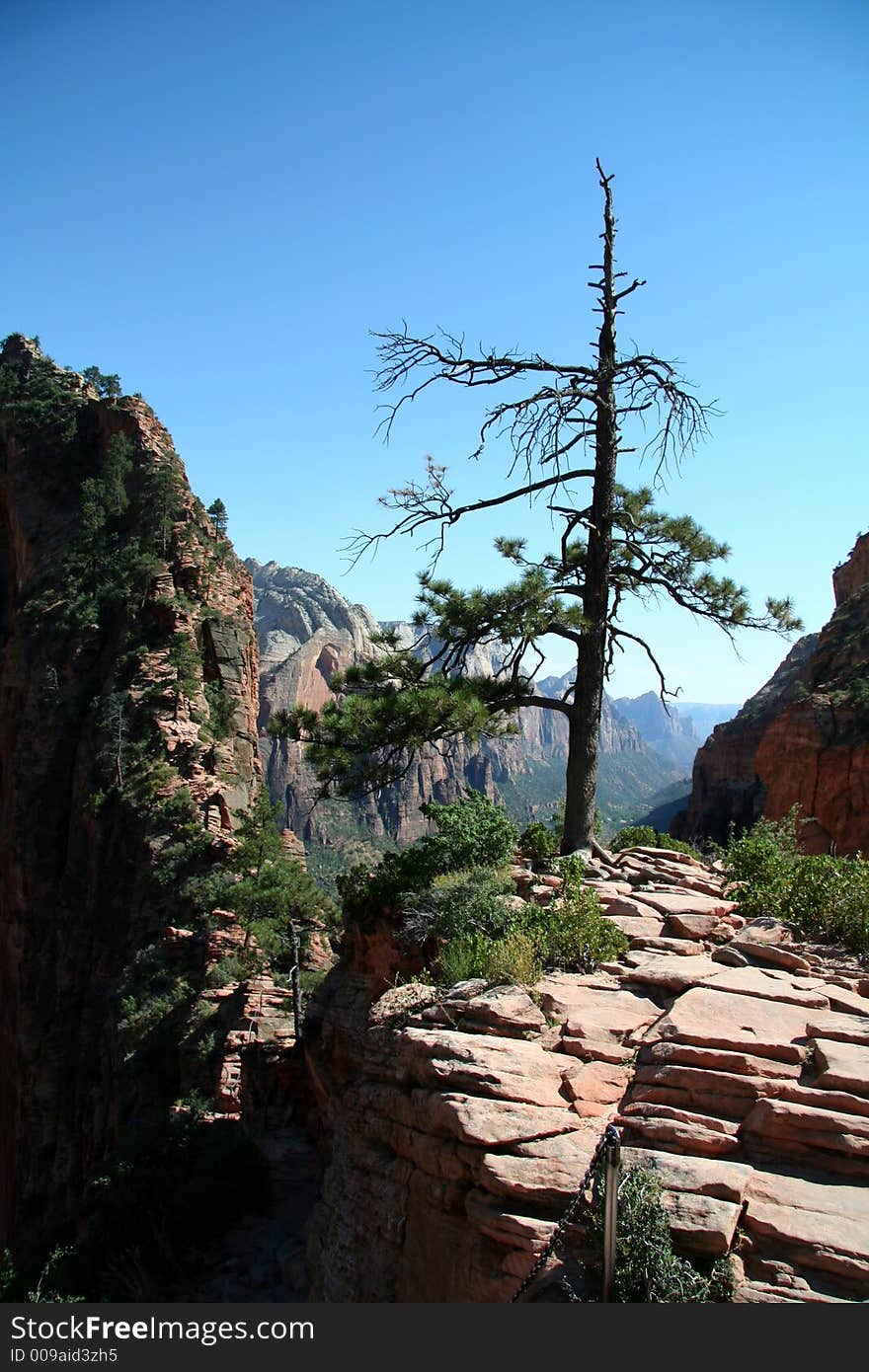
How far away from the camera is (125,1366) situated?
4309 mm

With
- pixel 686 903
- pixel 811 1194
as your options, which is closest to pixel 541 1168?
pixel 811 1194

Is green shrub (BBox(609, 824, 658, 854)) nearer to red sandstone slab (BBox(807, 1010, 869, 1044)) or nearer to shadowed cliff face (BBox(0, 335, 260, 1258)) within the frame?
red sandstone slab (BBox(807, 1010, 869, 1044))

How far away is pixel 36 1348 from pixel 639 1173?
11.5 ft

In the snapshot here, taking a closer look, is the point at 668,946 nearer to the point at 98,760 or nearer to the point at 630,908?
the point at 630,908

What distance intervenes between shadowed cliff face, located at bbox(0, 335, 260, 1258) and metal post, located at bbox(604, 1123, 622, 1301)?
18.5m

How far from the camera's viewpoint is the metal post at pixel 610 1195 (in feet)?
12.1


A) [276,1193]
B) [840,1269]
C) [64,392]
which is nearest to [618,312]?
[840,1269]

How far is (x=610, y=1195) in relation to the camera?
3.72 meters

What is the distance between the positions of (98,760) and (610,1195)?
30750 millimetres

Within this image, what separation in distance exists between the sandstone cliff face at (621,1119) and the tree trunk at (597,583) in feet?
8.69

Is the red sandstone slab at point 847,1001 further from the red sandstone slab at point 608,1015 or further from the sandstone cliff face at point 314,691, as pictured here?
the sandstone cliff face at point 314,691

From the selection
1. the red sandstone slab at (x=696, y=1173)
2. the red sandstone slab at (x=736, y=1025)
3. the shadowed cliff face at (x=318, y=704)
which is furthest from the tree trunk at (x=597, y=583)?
the shadowed cliff face at (x=318, y=704)

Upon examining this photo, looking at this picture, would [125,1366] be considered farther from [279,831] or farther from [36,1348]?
[279,831]

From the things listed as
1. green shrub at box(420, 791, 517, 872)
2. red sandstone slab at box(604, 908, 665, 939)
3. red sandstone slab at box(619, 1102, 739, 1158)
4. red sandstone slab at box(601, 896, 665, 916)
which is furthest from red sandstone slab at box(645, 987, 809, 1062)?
green shrub at box(420, 791, 517, 872)
